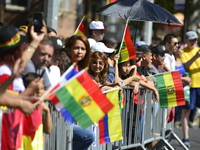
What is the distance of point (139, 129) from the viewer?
27.8 ft

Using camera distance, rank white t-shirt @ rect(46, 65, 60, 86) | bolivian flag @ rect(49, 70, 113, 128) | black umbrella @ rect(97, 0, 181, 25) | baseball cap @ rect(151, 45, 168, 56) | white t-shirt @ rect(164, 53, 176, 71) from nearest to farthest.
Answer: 1. bolivian flag @ rect(49, 70, 113, 128)
2. white t-shirt @ rect(46, 65, 60, 86)
3. black umbrella @ rect(97, 0, 181, 25)
4. baseball cap @ rect(151, 45, 168, 56)
5. white t-shirt @ rect(164, 53, 176, 71)

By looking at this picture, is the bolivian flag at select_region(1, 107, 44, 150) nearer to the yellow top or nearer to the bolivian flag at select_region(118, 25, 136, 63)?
the bolivian flag at select_region(118, 25, 136, 63)

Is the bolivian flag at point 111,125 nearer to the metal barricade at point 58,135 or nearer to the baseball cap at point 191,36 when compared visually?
the metal barricade at point 58,135

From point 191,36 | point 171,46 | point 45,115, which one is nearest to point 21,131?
point 45,115

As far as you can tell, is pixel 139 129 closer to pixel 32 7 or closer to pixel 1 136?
pixel 1 136

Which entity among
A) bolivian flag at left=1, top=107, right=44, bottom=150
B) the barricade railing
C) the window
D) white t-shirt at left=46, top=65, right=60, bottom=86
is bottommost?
the window

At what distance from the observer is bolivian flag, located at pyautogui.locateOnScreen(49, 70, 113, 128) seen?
4.81 metres

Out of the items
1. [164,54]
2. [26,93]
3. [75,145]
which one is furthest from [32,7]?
[26,93]

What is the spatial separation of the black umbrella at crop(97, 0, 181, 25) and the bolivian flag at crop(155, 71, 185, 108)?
3.23 ft

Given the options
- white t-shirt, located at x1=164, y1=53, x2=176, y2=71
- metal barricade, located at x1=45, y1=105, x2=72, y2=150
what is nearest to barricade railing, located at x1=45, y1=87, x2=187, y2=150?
metal barricade, located at x1=45, y1=105, x2=72, y2=150

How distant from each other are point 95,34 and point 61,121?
3261 millimetres

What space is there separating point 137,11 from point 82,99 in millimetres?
4848

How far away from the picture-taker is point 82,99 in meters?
4.91

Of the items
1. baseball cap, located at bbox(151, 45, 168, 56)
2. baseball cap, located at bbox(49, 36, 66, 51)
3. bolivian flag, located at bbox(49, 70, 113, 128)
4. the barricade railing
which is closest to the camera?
bolivian flag, located at bbox(49, 70, 113, 128)
